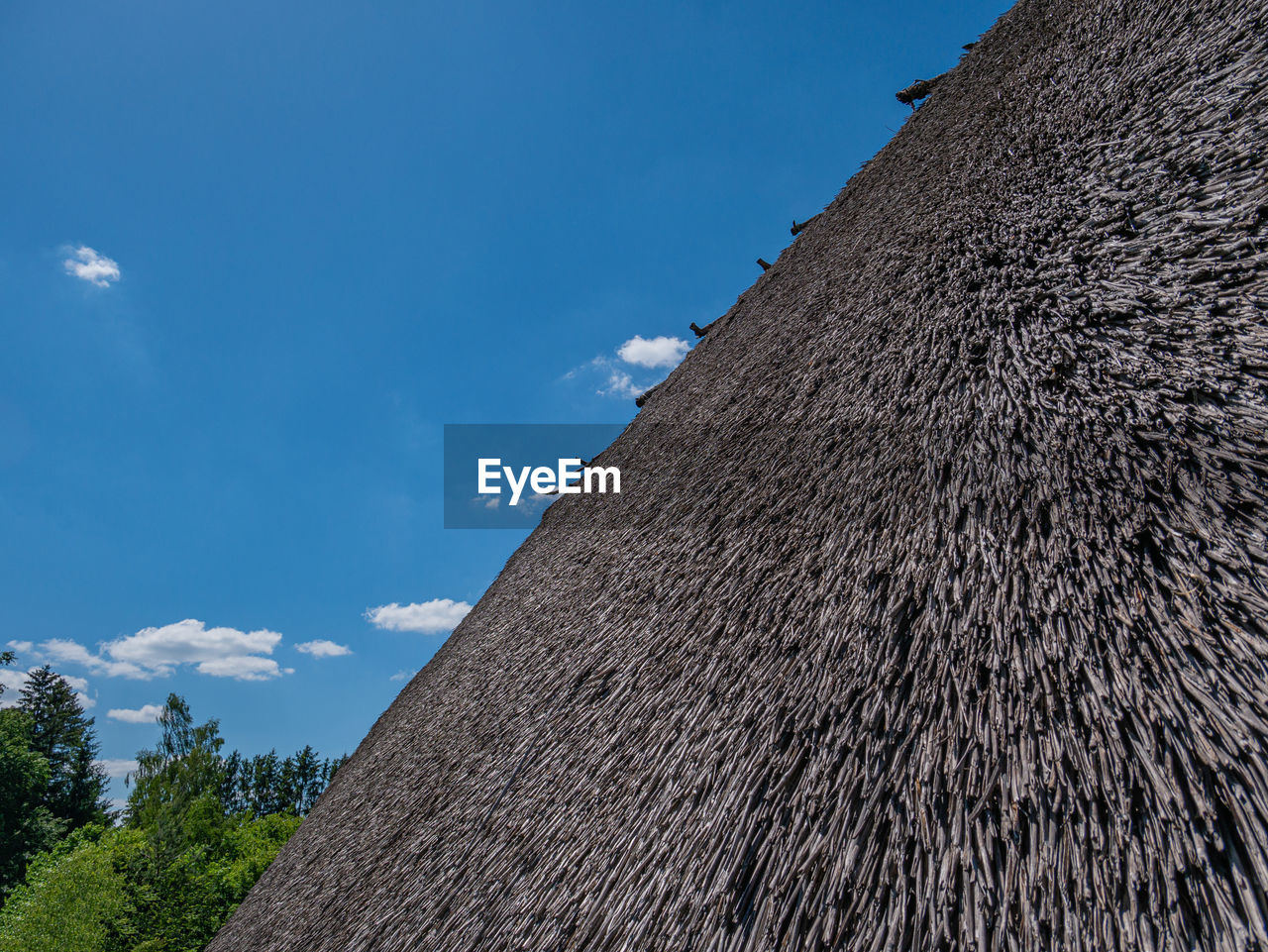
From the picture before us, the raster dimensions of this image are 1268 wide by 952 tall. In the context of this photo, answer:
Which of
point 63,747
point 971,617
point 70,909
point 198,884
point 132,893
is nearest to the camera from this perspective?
point 971,617

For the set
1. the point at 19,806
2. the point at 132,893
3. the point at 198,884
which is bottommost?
the point at 198,884

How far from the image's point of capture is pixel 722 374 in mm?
3697

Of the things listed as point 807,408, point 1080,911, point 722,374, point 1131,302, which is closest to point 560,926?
point 1080,911

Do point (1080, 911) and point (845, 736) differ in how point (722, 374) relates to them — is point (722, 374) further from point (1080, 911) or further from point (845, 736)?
point (1080, 911)

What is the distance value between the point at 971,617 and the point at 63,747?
35956 millimetres

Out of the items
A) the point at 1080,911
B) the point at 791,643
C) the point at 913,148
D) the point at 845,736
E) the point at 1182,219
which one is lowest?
the point at 1080,911

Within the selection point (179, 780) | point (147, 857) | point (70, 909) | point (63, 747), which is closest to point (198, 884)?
point (147, 857)

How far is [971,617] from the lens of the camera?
1.18m

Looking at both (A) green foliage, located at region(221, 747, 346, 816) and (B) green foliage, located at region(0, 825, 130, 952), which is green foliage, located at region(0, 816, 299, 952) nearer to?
(B) green foliage, located at region(0, 825, 130, 952)

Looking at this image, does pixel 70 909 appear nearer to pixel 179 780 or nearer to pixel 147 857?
pixel 147 857

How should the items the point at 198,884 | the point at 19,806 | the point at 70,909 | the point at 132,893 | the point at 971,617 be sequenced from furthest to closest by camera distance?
the point at 19,806 < the point at 198,884 < the point at 132,893 < the point at 70,909 < the point at 971,617

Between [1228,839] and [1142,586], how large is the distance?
41 centimetres

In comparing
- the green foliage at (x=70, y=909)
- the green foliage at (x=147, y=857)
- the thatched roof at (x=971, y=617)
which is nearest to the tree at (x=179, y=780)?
the green foliage at (x=147, y=857)

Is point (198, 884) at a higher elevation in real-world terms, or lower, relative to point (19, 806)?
lower
